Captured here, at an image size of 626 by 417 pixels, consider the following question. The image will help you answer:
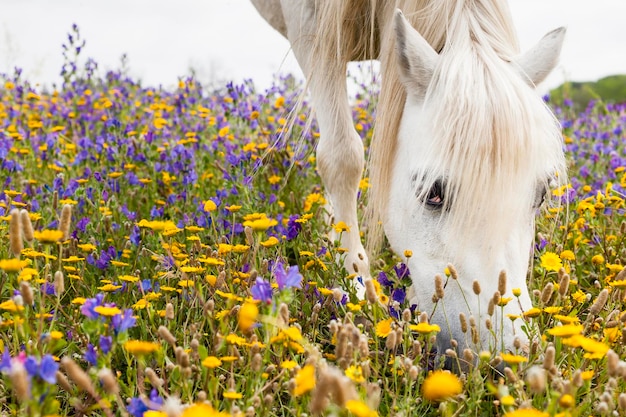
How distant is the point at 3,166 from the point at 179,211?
963 millimetres

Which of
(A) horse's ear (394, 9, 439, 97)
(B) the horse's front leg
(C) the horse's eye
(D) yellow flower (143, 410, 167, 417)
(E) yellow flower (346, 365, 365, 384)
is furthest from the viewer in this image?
(B) the horse's front leg

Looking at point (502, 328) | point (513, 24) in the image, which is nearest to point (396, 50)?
point (513, 24)

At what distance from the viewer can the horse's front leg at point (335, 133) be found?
10.9ft

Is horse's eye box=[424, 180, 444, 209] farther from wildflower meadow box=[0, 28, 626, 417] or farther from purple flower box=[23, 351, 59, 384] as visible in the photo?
purple flower box=[23, 351, 59, 384]

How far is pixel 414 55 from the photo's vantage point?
94.5 inches

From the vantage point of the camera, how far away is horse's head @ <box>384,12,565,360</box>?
6.79 feet

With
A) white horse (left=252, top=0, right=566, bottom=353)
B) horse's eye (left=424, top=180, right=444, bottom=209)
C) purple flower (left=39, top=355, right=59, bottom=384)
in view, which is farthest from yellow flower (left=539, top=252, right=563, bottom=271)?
purple flower (left=39, top=355, right=59, bottom=384)

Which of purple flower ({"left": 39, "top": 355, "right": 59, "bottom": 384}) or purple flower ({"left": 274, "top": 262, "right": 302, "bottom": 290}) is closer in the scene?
purple flower ({"left": 39, "top": 355, "right": 59, "bottom": 384})

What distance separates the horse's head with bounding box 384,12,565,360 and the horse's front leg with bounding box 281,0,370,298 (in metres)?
0.89

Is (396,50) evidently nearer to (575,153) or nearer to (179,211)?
(179,211)

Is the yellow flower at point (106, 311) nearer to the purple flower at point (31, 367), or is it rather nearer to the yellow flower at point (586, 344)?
the purple flower at point (31, 367)

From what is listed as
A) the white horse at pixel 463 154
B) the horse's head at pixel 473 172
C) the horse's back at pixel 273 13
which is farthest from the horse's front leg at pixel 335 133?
the horse's head at pixel 473 172

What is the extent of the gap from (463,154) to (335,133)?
1.35 meters

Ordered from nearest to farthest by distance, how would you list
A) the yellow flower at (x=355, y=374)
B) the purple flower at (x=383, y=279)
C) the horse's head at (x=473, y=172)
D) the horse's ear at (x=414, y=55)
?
the yellow flower at (x=355, y=374), the horse's head at (x=473, y=172), the horse's ear at (x=414, y=55), the purple flower at (x=383, y=279)
